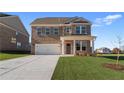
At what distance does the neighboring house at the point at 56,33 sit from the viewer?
3972cm

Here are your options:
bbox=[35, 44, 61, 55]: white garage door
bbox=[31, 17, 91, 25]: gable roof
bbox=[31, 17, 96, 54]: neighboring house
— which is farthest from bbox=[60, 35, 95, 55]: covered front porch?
bbox=[31, 17, 91, 25]: gable roof

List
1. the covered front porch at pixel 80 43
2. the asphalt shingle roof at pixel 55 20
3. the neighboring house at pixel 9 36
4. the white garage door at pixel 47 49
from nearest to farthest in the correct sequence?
the covered front porch at pixel 80 43 → the neighboring house at pixel 9 36 → the asphalt shingle roof at pixel 55 20 → the white garage door at pixel 47 49

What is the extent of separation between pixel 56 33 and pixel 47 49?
3092 mm

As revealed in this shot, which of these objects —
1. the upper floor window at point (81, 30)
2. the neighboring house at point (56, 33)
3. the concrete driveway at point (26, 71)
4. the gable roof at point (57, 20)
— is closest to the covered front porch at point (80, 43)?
the neighboring house at point (56, 33)

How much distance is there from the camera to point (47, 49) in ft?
138

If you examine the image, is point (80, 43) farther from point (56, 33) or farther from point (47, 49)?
point (47, 49)

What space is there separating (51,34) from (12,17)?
9284mm

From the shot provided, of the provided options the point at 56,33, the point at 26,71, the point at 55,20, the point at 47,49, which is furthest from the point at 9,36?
the point at 26,71

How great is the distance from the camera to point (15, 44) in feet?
147

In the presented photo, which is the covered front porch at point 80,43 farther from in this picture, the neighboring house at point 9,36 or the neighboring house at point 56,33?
the neighboring house at point 9,36

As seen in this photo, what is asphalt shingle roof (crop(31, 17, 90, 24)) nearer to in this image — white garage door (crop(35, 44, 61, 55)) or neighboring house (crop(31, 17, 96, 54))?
neighboring house (crop(31, 17, 96, 54))
